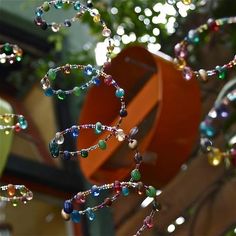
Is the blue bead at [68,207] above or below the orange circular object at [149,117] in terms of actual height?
above

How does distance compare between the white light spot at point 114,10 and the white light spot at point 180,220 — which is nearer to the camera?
the white light spot at point 180,220

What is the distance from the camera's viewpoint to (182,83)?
1.19 meters

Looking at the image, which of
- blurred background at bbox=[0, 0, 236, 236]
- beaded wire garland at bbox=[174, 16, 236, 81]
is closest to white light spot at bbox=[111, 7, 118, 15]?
blurred background at bbox=[0, 0, 236, 236]

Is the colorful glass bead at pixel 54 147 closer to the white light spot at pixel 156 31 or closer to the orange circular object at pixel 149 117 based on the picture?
the orange circular object at pixel 149 117

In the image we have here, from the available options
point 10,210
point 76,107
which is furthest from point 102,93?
point 76,107

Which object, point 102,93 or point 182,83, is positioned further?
point 102,93

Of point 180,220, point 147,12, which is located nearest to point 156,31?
point 147,12

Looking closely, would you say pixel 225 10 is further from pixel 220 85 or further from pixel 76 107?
pixel 76 107

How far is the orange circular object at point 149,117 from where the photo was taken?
45.7 inches

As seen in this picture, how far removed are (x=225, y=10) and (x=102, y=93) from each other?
37 centimetres

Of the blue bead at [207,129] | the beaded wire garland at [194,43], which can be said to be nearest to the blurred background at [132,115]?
the beaded wire garland at [194,43]

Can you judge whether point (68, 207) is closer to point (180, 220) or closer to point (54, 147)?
point (54, 147)

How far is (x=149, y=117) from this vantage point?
129cm

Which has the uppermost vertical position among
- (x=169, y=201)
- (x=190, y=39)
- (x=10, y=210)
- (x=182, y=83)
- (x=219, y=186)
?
(x=190, y=39)
